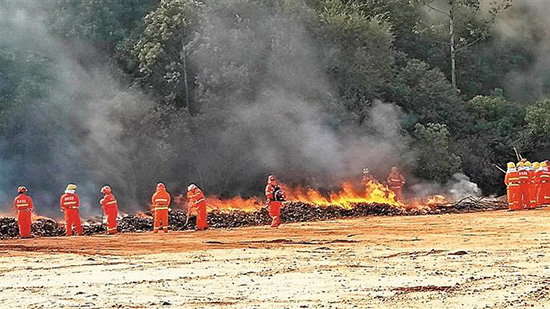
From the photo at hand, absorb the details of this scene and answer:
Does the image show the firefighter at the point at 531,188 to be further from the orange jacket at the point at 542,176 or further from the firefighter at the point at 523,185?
the orange jacket at the point at 542,176

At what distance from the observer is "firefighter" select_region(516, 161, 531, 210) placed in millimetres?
27969

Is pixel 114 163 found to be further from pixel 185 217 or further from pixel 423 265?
pixel 423 265

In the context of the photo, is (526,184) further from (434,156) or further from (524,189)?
(434,156)

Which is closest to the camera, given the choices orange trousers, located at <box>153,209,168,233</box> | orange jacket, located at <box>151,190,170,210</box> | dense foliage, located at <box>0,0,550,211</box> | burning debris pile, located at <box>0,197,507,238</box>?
orange jacket, located at <box>151,190,170,210</box>

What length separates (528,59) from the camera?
54062 mm

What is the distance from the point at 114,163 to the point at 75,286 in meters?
22.7

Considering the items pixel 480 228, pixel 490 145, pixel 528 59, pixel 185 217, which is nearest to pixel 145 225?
pixel 185 217

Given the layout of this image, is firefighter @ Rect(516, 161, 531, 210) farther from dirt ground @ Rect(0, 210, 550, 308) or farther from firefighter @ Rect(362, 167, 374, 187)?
firefighter @ Rect(362, 167, 374, 187)

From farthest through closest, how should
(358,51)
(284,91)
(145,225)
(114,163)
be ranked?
(358,51) → (284,91) → (114,163) → (145,225)

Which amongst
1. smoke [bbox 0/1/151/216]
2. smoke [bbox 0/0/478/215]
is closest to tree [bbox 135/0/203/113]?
smoke [bbox 0/0/478/215]

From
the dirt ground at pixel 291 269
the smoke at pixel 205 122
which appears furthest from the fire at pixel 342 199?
the dirt ground at pixel 291 269

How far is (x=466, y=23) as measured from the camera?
4950cm

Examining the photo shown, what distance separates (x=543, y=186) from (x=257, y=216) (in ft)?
30.0

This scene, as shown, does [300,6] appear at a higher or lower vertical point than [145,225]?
higher
